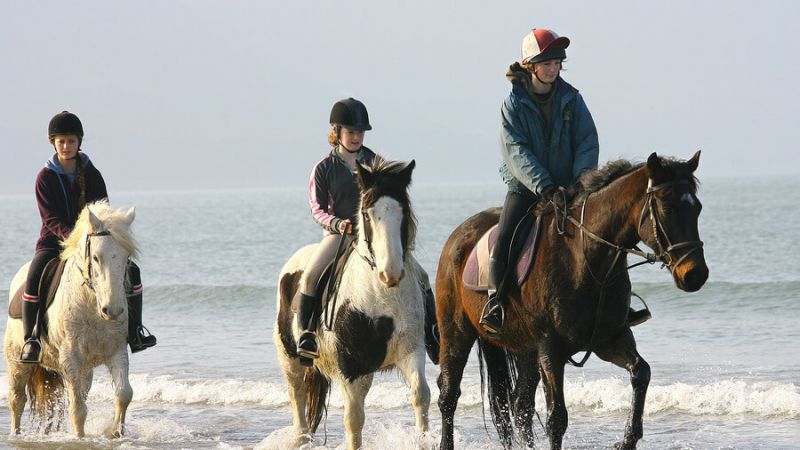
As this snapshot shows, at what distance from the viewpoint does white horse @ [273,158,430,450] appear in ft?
23.3

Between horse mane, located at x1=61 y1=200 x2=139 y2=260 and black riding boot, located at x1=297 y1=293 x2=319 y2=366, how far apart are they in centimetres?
141

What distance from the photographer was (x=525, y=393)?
7.68m

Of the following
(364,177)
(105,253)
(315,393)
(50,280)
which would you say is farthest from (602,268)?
(50,280)

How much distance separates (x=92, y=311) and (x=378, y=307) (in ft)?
8.37

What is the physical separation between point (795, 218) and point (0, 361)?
42105 millimetres

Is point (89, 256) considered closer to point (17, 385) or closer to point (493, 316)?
point (17, 385)

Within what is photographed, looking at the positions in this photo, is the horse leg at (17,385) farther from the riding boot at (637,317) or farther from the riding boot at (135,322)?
the riding boot at (637,317)

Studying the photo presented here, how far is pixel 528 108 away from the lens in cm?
709

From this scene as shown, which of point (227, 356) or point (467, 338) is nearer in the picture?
point (467, 338)

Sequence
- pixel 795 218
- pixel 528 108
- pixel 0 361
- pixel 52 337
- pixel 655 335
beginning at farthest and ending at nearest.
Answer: pixel 795 218 → pixel 655 335 → pixel 0 361 → pixel 52 337 → pixel 528 108

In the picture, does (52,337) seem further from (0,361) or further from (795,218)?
(795,218)

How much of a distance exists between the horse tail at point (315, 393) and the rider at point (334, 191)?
67 centimetres

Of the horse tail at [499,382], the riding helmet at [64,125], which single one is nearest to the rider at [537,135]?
the horse tail at [499,382]

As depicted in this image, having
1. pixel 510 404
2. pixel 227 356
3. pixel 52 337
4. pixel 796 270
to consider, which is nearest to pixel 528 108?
pixel 510 404
